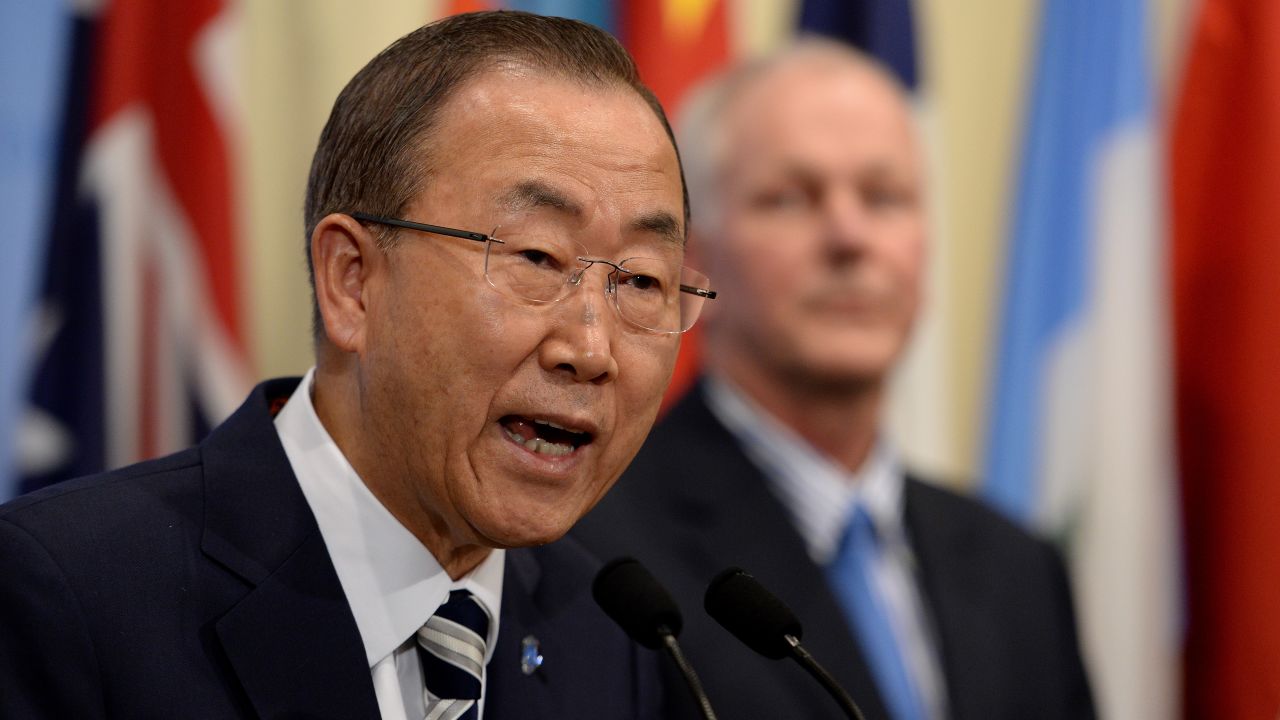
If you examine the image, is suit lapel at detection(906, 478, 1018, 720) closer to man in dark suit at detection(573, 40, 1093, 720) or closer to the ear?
man in dark suit at detection(573, 40, 1093, 720)

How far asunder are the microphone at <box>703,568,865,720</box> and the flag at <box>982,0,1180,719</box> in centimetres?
204

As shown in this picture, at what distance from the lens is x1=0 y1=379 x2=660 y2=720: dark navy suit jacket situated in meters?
1.27

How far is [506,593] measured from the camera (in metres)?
1.67

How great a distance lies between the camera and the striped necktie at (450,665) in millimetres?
1467

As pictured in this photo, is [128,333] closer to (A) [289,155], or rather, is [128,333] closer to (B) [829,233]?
(A) [289,155]

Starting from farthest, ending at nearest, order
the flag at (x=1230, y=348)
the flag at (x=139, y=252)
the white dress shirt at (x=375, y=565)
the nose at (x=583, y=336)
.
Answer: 1. the flag at (x=1230, y=348)
2. the flag at (x=139, y=252)
3. the white dress shirt at (x=375, y=565)
4. the nose at (x=583, y=336)

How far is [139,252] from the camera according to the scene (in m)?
2.97

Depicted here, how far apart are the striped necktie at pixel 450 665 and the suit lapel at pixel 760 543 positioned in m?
0.81

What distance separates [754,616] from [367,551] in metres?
0.42

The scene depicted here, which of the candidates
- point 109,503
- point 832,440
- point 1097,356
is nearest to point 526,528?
point 109,503

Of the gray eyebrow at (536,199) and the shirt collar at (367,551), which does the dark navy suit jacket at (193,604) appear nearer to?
the shirt collar at (367,551)

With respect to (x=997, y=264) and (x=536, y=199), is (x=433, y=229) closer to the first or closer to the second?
(x=536, y=199)

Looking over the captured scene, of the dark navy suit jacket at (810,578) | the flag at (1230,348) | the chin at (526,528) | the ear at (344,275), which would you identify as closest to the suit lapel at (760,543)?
the dark navy suit jacket at (810,578)

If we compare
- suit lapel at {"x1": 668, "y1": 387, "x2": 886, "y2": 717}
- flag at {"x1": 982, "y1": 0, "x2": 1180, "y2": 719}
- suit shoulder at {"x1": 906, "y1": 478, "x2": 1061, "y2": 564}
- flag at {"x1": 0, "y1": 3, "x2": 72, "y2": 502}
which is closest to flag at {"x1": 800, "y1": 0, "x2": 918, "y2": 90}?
flag at {"x1": 982, "y1": 0, "x2": 1180, "y2": 719}
